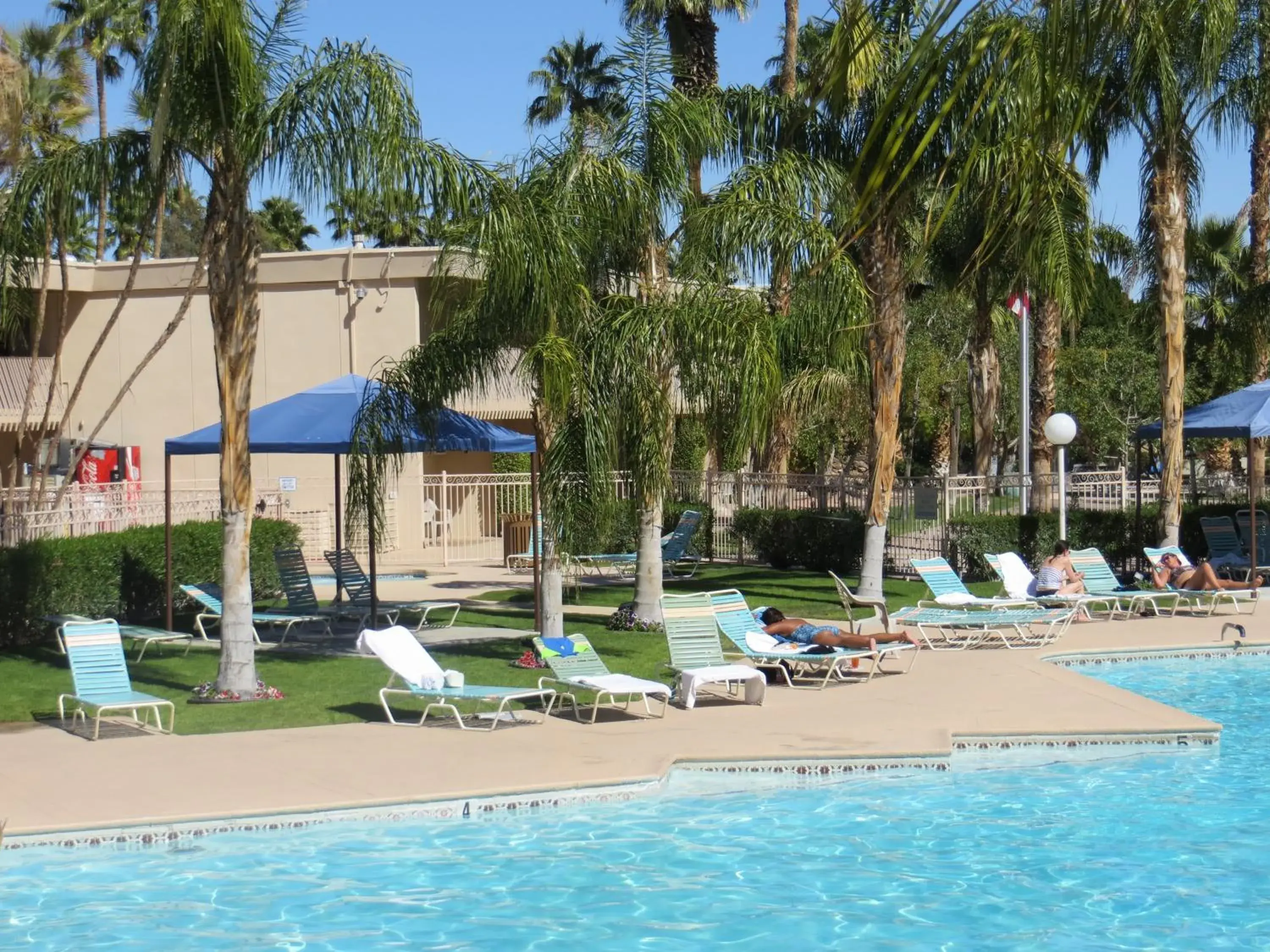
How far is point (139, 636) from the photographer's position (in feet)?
45.2

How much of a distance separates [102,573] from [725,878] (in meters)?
10.4

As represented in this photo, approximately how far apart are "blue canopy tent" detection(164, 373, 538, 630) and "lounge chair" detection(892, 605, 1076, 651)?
4.31 metres

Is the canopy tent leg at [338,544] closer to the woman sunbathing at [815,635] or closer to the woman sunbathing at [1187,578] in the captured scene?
the woman sunbathing at [815,635]

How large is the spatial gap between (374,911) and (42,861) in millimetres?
2010

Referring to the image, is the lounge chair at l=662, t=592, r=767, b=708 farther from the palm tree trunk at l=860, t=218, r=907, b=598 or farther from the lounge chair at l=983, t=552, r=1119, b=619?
the palm tree trunk at l=860, t=218, r=907, b=598

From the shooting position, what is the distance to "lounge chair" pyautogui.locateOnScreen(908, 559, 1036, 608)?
1622cm

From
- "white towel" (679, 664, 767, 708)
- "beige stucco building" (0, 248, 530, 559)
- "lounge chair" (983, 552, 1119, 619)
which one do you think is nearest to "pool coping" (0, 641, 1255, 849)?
"white towel" (679, 664, 767, 708)

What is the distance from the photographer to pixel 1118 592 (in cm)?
1738

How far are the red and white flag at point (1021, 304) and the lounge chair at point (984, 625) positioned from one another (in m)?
8.64

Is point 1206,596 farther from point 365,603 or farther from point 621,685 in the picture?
point 365,603

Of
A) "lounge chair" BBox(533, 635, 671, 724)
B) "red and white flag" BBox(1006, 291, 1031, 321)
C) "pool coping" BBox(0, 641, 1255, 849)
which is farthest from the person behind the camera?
"red and white flag" BBox(1006, 291, 1031, 321)

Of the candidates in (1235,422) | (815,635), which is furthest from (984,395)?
(815,635)

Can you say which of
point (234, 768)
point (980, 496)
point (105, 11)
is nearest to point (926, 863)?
point (234, 768)

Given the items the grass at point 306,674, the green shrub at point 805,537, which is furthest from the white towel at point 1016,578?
the green shrub at point 805,537
